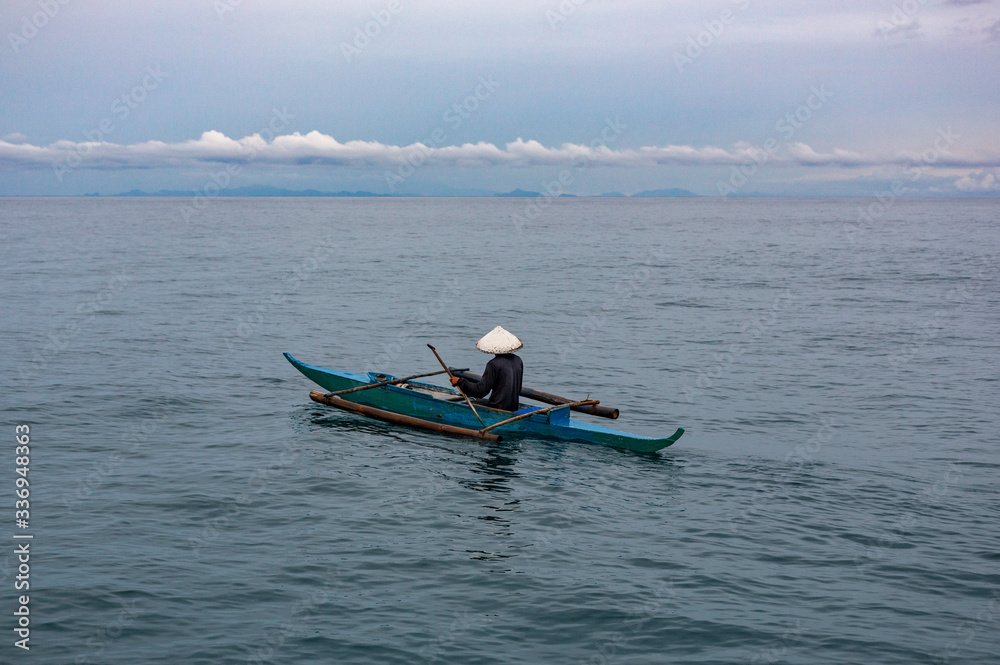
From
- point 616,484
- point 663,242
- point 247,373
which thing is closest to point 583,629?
point 616,484

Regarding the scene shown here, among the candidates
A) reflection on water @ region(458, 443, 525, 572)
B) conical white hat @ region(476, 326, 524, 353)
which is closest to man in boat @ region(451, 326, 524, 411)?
conical white hat @ region(476, 326, 524, 353)

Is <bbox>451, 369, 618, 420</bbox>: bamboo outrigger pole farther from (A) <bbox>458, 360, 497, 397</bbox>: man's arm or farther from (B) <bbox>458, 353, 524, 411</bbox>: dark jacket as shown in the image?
(B) <bbox>458, 353, 524, 411</bbox>: dark jacket

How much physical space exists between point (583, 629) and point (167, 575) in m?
5.05

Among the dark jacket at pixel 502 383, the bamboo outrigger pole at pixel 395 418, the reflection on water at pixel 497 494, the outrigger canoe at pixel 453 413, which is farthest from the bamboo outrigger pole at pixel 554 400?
the reflection on water at pixel 497 494

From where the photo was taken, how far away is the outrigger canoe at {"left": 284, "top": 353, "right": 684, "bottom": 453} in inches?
591

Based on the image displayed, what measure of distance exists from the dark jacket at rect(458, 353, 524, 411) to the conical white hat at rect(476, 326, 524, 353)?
0.20 meters

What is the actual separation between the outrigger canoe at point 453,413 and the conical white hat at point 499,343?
4.00ft

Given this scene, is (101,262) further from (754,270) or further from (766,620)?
(766,620)

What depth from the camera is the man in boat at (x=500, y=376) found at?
15.2 m

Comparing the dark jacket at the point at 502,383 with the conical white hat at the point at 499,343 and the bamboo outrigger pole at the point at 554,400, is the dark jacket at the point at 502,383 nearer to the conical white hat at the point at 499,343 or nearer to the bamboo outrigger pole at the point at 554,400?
the conical white hat at the point at 499,343

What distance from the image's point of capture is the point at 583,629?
8766mm

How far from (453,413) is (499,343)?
5.93 ft

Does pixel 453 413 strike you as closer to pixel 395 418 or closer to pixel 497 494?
pixel 395 418

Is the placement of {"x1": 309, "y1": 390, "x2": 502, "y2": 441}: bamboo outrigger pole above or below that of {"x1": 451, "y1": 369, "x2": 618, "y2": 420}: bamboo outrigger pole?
below
